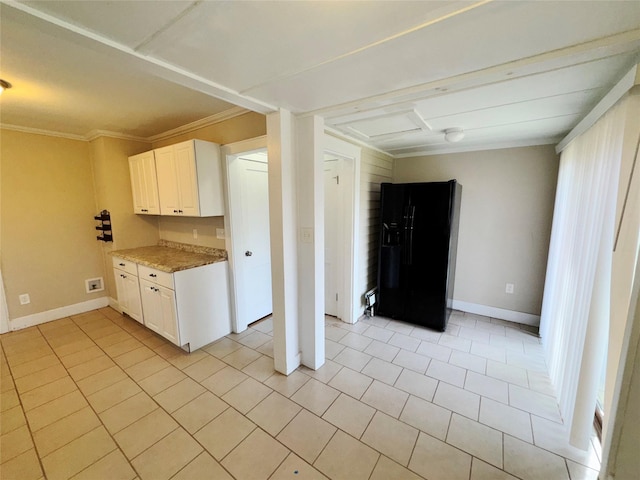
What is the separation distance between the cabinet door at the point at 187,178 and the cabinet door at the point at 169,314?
835 millimetres

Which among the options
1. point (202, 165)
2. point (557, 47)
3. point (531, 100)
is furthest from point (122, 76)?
point (531, 100)

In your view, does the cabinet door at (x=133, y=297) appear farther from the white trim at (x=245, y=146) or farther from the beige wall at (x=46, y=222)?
the white trim at (x=245, y=146)

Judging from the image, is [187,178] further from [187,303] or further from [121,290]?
[121,290]

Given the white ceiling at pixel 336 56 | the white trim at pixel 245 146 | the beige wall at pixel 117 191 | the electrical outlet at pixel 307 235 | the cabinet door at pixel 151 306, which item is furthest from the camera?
the beige wall at pixel 117 191

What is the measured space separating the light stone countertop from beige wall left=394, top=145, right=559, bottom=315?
3024 millimetres

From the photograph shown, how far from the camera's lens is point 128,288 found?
122 inches

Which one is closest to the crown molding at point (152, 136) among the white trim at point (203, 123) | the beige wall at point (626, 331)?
the white trim at point (203, 123)

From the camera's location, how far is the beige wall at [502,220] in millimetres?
3039

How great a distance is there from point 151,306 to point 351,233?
2.34 meters

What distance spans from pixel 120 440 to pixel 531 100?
3583 millimetres

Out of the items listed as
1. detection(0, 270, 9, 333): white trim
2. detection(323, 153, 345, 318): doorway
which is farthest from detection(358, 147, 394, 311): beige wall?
detection(0, 270, 9, 333): white trim

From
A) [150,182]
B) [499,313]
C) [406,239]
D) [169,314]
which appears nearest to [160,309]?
[169,314]

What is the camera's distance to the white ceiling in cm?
97

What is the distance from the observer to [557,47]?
1154 mm
